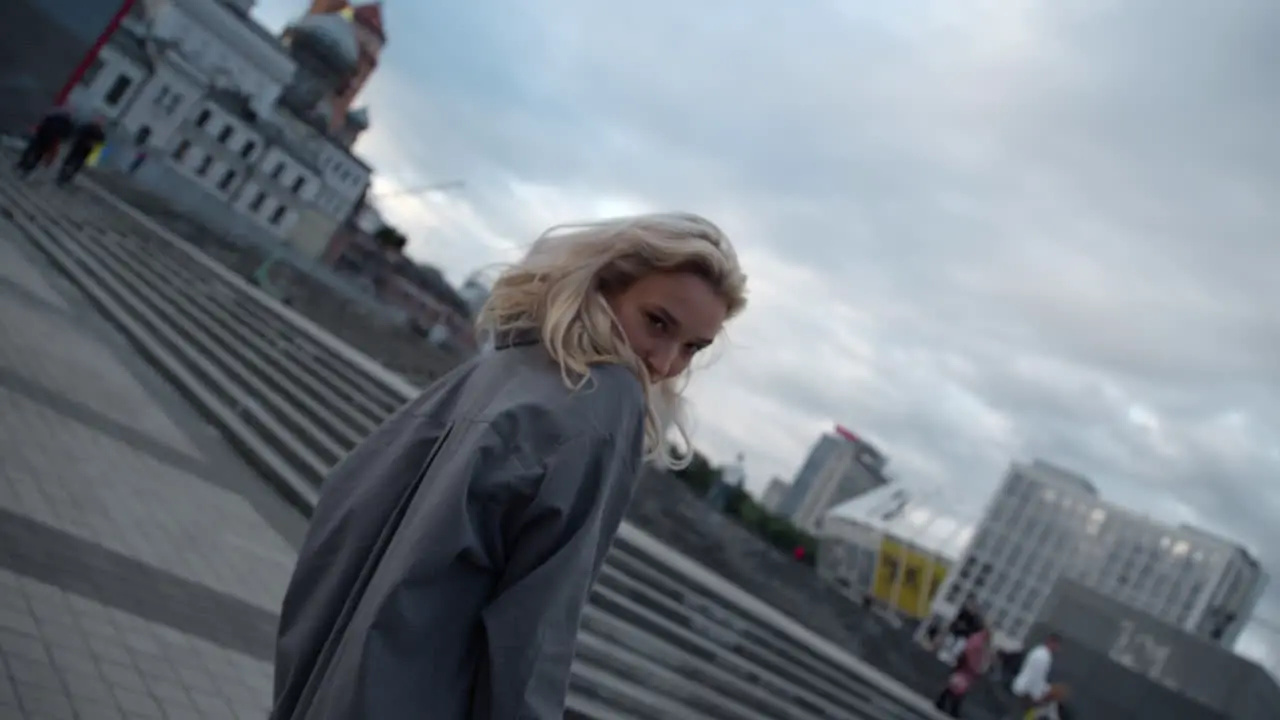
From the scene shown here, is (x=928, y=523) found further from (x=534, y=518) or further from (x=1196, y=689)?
(x=534, y=518)

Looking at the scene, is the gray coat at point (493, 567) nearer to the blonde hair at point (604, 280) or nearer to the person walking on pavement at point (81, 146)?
the blonde hair at point (604, 280)

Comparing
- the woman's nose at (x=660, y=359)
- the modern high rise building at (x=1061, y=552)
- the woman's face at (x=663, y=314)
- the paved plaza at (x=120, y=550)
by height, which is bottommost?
the paved plaza at (x=120, y=550)

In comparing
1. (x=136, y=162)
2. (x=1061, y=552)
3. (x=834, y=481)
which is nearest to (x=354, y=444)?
(x=136, y=162)

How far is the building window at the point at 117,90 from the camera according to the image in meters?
60.1

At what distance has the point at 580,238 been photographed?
1974 mm

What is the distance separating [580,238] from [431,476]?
1.78 ft

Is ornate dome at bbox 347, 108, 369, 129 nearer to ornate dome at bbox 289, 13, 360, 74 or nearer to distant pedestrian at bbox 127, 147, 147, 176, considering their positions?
ornate dome at bbox 289, 13, 360, 74

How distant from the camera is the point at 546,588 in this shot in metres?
1.54

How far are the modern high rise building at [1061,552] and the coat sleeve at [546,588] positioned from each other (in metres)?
68.2

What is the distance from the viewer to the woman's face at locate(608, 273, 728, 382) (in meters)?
1.90

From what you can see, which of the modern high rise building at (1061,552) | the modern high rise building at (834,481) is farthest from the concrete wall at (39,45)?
the modern high rise building at (834,481)

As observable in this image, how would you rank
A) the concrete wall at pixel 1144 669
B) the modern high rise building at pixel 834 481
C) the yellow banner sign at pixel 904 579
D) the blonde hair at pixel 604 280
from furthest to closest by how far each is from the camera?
the modern high rise building at pixel 834 481
the yellow banner sign at pixel 904 579
the concrete wall at pixel 1144 669
the blonde hair at pixel 604 280

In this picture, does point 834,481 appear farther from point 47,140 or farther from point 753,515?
point 47,140

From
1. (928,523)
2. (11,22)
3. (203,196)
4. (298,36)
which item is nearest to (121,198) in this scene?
(203,196)
